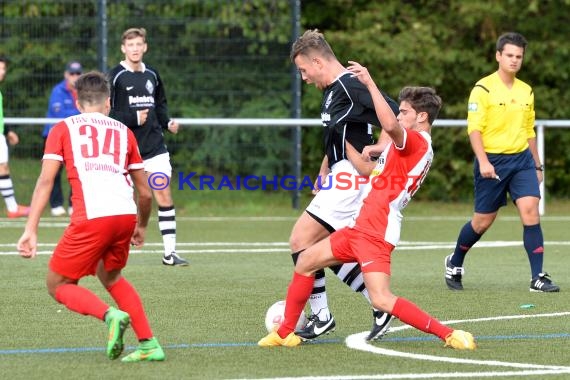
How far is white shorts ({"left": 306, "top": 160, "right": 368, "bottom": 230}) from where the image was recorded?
25.7 ft

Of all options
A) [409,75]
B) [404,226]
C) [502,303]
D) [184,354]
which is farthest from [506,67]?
[409,75]

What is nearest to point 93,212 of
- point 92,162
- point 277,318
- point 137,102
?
point 92,162

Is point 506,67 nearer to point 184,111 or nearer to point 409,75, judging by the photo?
point 184,111

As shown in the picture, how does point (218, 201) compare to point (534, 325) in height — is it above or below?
below

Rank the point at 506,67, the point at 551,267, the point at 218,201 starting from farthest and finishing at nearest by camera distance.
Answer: the point at 218,201 → the point at 551,267 → the point at 506,67

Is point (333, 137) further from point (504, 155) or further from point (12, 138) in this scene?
point (12, 138)

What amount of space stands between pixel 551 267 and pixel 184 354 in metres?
5.75

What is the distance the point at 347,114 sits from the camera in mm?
7840

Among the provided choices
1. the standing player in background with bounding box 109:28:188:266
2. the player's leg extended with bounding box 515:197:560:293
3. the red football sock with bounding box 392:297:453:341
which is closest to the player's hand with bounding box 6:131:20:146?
the standing player in background with bounding box 109:28:188:266

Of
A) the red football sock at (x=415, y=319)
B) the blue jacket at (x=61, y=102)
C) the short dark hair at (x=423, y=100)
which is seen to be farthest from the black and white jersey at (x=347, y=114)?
the blue jacket at (x=61, y=102)

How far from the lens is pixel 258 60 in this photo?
1983cm

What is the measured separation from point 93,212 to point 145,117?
529 cm

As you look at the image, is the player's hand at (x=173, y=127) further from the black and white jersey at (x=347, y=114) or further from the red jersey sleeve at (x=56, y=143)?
the red jersey sleeve at (x=56, y=143)

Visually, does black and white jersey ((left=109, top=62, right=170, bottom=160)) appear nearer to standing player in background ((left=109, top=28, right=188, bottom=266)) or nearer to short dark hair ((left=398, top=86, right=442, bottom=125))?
standing player in background ((left=109, top=28, right=188, bottom=266))
